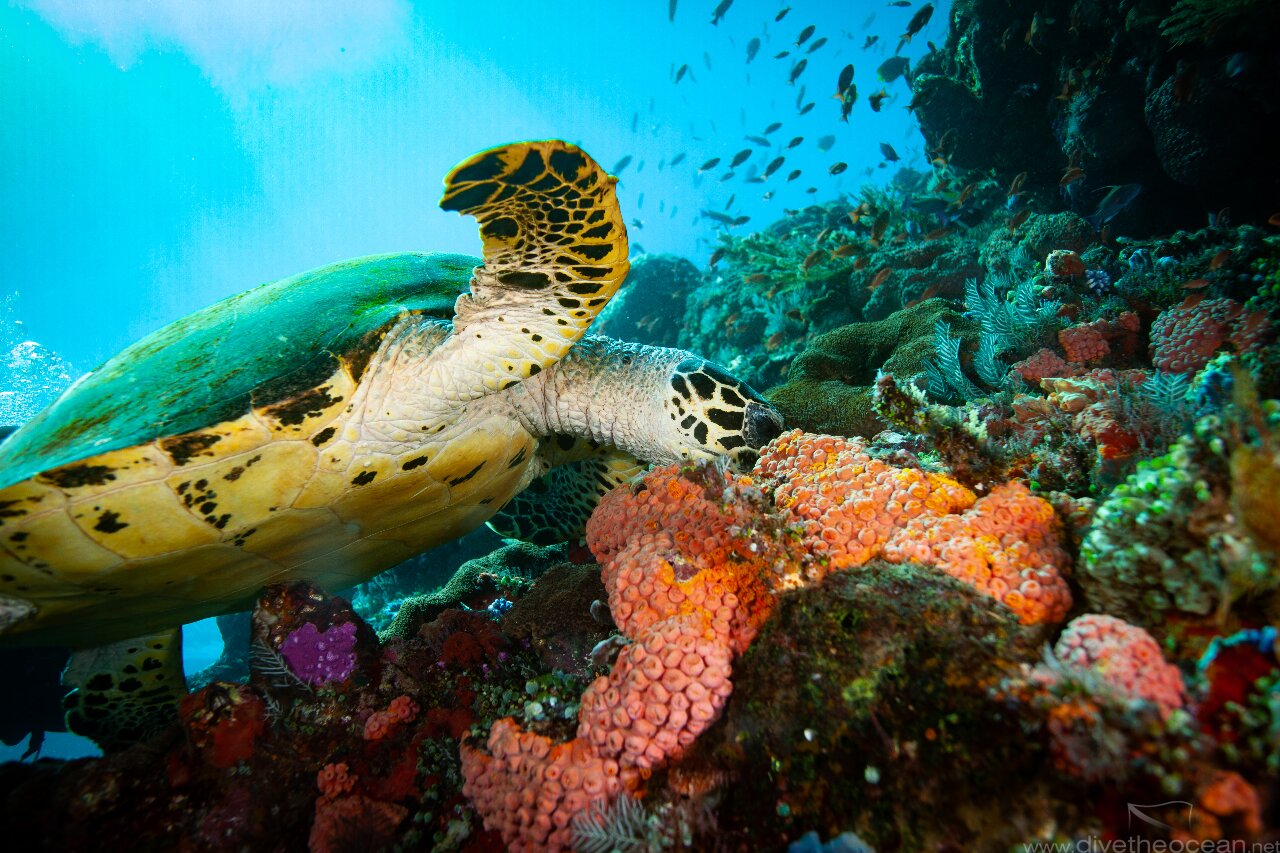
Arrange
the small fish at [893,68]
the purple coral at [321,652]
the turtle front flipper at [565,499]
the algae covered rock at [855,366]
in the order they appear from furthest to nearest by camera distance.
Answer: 1. the small fish at [893,68]
2. the turtle front flipper at [565,499]
3. the algae covered rock at [855,366]
4. the purple coral at [321,652]

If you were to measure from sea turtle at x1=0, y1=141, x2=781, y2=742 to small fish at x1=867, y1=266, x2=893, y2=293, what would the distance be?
4.36 metres

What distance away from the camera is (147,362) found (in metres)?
2.48

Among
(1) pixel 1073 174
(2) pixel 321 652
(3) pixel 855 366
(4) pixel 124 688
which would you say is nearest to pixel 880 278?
(1) pixel 1073 174

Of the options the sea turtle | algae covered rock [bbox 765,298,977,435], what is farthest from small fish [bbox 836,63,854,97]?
the sea turtle

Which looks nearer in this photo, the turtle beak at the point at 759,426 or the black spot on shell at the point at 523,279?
the black spot on shell at the point at 523,279

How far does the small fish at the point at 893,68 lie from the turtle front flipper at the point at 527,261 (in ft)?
35.6

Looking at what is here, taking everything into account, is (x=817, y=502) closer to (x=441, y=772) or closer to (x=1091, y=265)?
(x=441, y=772)

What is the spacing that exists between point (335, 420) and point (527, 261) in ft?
3.47

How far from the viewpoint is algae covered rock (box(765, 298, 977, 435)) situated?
9.30 feet

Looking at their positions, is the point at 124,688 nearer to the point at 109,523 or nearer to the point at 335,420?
the point at 109,523

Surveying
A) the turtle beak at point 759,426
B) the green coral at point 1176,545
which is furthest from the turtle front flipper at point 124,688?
the green coral at point 1176,545

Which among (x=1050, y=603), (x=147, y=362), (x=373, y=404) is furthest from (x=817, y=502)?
(x=147, y=362)

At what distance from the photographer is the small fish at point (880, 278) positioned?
5945 millimetres

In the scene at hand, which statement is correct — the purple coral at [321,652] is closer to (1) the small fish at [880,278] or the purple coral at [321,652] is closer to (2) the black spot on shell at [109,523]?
(2) the black spot on shell at [109,523]
